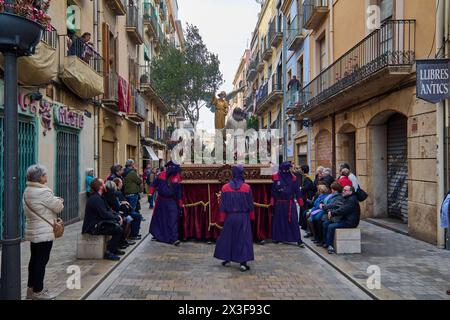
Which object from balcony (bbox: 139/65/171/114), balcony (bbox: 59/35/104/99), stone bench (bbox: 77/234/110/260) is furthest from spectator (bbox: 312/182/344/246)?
balcony (bbox: 139/65/171/114)

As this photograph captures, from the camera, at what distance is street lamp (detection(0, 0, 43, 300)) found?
411cm

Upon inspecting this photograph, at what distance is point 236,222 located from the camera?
22.9 ft

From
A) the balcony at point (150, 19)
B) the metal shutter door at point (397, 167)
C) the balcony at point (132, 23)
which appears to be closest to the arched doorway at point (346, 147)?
the metal shutter door at point (397, 167)

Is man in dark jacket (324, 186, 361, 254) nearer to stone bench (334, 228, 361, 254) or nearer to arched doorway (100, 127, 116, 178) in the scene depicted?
stone bench (334, 228, 361, 254)

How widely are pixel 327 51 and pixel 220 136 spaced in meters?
8.04

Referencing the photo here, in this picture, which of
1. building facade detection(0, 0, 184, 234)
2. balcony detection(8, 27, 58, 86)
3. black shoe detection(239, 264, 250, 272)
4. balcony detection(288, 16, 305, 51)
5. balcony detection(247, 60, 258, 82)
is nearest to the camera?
black shoe detection(239, 264, 250, 272)

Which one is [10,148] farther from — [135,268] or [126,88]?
[126,88]

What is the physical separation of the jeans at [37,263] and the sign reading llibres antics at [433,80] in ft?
22.4

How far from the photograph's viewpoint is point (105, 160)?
1641 cm

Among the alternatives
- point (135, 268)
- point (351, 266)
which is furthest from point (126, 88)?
point (351, 266)

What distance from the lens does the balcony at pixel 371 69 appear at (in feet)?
31.8

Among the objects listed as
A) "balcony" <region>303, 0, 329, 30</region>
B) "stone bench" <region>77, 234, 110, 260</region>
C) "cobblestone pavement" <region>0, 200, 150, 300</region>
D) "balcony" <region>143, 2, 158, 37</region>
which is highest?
"balcony" <region>143, 2, 158, 37</region>

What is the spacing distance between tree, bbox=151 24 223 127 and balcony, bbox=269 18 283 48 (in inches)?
148

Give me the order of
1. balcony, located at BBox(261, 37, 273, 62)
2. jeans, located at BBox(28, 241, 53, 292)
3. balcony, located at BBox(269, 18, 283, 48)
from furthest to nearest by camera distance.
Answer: balcony, located at BBox(261, 37, 273, 62) < balcony, located at BBox(269, 18, 283, 48) < jeans, located at BBox(28, 241, 53, 292)
